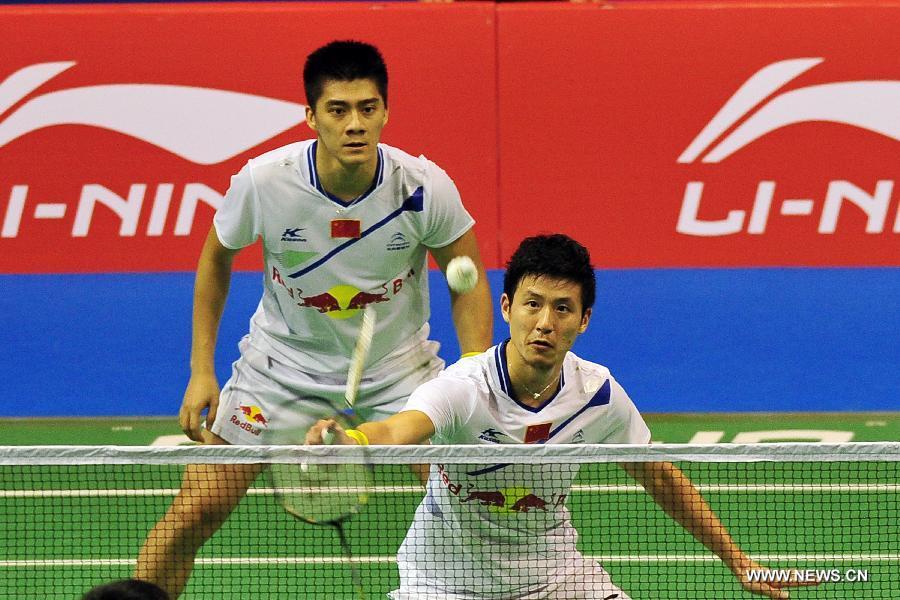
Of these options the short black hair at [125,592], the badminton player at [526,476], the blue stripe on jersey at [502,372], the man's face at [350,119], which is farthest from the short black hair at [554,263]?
the short black hair at [125,592]

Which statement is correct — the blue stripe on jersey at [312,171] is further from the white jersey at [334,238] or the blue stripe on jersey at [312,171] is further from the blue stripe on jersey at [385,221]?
the blue stripe on jersey at [385,221]

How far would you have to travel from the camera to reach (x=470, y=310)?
5098 mm

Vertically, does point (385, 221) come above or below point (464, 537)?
above

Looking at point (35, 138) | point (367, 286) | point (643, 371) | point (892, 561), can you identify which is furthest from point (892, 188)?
point (35, 138)

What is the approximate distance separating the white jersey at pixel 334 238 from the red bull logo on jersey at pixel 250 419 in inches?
8.4

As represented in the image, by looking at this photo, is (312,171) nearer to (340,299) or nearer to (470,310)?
(340,299)

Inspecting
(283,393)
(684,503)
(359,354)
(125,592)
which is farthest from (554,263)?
(125,592)

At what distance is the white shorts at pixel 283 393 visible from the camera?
16.6 ft

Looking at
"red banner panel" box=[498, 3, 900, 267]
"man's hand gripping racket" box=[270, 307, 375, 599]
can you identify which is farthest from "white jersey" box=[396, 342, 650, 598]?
"red banner panel" box=[498, 3, 900, 267]

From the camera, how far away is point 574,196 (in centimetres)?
835

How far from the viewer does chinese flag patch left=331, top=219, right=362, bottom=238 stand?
5020 mm

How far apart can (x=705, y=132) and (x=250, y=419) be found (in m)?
3.99

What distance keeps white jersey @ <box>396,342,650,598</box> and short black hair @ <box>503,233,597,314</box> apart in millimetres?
210

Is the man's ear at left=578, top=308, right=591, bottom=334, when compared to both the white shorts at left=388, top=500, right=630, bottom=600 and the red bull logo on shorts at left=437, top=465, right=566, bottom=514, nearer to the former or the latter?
the red bull logo on shorts at left=437, top=465, right=566, bottom=514
